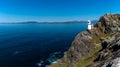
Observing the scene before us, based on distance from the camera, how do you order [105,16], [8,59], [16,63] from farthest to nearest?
[8,59]
[16,63]
[105,16]

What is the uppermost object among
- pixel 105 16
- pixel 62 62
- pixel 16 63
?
pixel 105 16

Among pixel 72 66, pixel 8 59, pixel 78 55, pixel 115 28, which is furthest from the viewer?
pixel 8 59

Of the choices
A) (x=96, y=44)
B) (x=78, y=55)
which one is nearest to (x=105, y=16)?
(x=96, y=44)

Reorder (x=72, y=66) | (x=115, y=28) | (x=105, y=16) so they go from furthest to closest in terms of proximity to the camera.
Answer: (x=105, y=16)
(x=115, y=28)
(x=72, y=66)

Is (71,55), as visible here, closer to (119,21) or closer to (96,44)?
(96,44)

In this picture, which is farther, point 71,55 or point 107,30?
point 107,30

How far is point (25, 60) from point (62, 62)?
34.0 metres

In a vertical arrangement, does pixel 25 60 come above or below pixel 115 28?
below

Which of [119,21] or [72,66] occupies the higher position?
[119,21]

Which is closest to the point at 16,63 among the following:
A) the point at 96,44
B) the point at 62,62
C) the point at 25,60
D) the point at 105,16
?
the point at 25,60

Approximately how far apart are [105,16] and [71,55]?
1038 inches

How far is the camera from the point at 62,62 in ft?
231

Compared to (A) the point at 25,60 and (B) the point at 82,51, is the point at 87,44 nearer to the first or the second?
(B) the point at 82,51

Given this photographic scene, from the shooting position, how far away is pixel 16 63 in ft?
301
